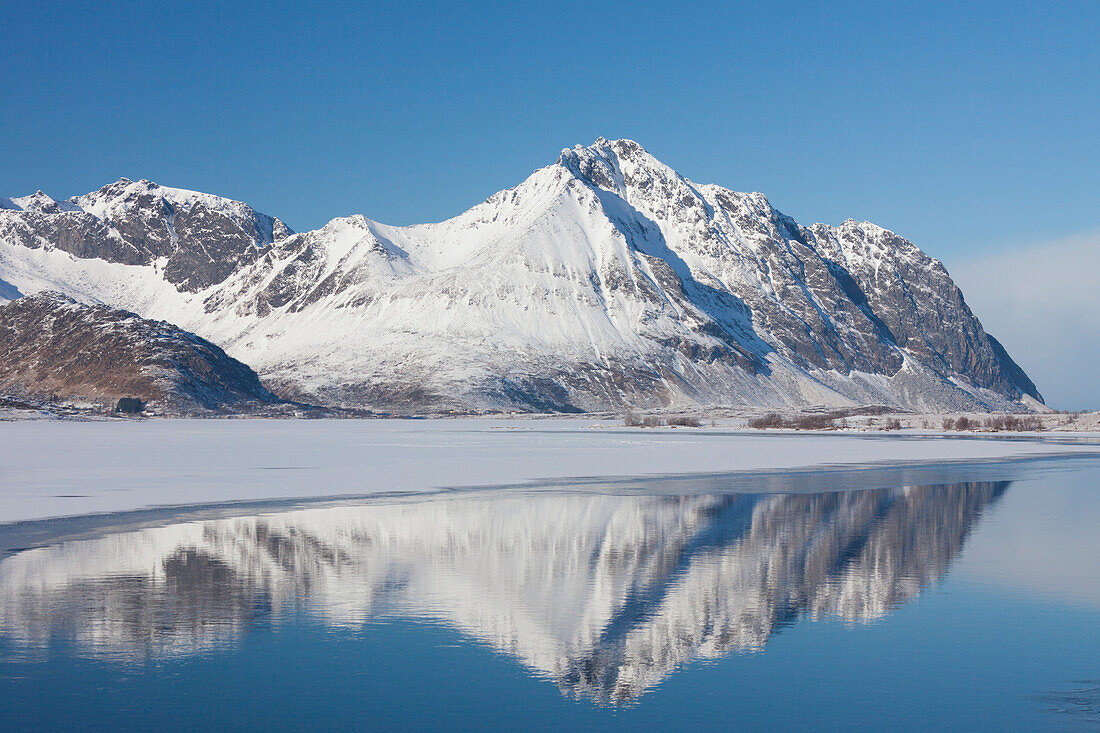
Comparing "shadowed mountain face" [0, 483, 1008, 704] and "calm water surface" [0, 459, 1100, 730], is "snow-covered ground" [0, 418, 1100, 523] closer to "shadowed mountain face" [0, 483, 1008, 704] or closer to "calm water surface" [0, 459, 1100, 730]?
"shadowed mountain face" [0, 483, 1008, 704]

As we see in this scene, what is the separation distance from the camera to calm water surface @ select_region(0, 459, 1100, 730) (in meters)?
14.2

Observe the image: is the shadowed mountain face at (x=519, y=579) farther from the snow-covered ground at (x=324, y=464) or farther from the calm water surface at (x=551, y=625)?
the snow-covered ground at (x=324, y=464)

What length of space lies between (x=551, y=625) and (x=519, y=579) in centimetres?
435

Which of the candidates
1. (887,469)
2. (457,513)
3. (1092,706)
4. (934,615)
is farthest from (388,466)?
(1092,706)

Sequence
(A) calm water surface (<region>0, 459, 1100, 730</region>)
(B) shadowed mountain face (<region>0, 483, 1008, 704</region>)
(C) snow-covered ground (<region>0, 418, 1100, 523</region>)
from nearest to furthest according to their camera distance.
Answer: (A) calm water surface (<region>0, 459, 1100, 730</region>) → (B) shadowed mountain face (<region>0, 483, 1008, 704</region>) → (C) snow-covered ground (<region>0, 418, 1100, 523</region>)

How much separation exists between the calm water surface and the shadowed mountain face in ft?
0.31

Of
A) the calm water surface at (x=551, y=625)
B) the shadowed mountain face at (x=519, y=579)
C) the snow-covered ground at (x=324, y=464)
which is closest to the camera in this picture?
the calm water surface at (x=551, y=625)

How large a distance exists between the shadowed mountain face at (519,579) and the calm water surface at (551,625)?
0.09 meters

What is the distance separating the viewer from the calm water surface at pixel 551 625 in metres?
14.2

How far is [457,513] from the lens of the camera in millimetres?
35594

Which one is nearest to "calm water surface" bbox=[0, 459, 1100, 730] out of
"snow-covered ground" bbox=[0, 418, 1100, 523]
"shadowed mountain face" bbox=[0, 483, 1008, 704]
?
"shadowed mountain face" bbox=[0, 483, 1008, 704]

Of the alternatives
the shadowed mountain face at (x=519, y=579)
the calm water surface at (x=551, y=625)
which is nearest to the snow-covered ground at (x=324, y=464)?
the shadowed mountain face at (x=519, y=579)

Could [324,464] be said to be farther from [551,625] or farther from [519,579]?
[551,625]

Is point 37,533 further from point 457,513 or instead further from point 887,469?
point 887,469
